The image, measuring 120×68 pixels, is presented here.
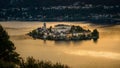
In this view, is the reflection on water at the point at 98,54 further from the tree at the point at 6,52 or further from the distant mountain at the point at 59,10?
the distant mountain at the point at 59,10

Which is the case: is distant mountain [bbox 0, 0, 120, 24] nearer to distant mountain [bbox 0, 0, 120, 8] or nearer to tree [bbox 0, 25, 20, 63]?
distant mountain [bbox 0, 0, 120, 8]

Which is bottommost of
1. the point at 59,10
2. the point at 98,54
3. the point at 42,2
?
the point at 59,10

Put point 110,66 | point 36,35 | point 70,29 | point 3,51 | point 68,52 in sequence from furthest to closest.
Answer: point 70,29
point 36,35
point 68,52
point 110,66
point 3,51

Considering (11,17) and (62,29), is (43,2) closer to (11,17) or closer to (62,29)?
(11,17)

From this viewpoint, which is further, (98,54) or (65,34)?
(65,34)

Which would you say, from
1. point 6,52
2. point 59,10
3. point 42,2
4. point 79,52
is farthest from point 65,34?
point 42,2

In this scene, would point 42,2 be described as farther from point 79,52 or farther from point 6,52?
point 6,52

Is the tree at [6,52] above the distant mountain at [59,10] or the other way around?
above

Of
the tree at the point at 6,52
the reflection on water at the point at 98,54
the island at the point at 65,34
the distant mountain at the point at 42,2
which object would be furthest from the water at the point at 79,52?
the distant mountain at the point at 42,2

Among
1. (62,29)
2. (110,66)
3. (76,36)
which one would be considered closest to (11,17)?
(62,29)

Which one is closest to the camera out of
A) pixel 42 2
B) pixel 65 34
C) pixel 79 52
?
pixel 79 52

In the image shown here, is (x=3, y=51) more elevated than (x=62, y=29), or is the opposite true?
(x=3, y=51)
